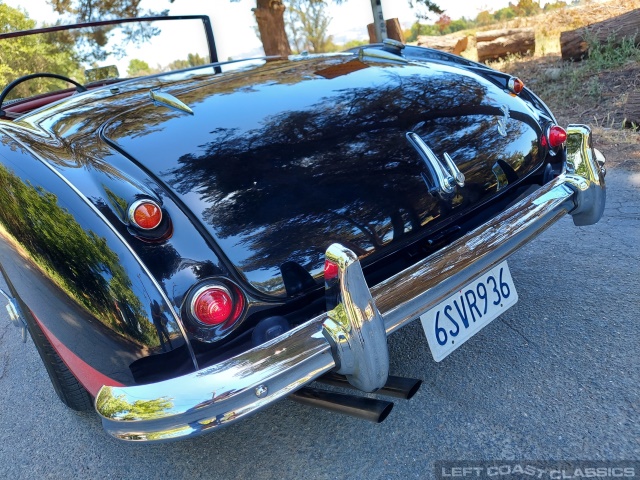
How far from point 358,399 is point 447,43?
10.2m

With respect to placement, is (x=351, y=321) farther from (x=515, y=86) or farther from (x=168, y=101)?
(x=515, y=86)

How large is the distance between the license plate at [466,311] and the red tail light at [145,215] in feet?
2.74

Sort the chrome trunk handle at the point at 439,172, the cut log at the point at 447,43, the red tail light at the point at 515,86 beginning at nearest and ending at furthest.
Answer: the chrome trunk handle at the point at 439,172 → the red tail light at the point at 515,86 → the cut log at the point at 447,43

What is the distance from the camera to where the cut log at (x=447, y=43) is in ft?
33.3

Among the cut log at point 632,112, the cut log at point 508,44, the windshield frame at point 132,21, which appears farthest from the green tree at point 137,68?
the cut log at point 508,44

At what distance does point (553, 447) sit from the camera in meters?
1.57

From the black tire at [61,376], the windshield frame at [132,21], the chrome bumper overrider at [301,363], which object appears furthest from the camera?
the windshield frame at [132,21]

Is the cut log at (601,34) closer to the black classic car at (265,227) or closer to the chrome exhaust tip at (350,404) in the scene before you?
the black classic car at (265,227)

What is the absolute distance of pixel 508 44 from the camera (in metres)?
8.38

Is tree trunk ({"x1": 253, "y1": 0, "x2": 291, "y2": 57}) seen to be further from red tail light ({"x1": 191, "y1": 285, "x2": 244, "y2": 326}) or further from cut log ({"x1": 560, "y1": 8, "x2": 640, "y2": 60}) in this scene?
red tail light ({"x1": 191, "y1": 285, "x2": 244, "y2": 326})

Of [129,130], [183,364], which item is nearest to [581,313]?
[183,364]

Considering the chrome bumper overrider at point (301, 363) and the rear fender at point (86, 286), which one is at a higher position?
the rear fender at point (86, 286)

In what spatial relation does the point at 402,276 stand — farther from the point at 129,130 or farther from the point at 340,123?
the point at 129,130

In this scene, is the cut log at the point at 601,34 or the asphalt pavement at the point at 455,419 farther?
the cut log at the point at 601,34
